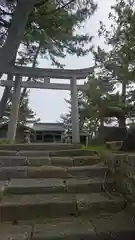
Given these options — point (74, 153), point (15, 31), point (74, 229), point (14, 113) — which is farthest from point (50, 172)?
point (14, 113)

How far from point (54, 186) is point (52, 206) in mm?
434

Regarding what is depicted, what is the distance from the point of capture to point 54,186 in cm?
289

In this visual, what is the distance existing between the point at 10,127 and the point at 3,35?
9.29 feet

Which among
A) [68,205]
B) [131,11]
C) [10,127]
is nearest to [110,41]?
[131,11]

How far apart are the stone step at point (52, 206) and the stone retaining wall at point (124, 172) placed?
16cm

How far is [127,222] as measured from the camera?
222cm

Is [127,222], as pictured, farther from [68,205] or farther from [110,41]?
[110,41]

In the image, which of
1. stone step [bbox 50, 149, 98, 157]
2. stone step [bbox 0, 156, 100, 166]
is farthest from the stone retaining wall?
stone step [bbox 50, 149, 98, 157]

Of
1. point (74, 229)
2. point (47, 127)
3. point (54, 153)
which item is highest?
point (47, 127)

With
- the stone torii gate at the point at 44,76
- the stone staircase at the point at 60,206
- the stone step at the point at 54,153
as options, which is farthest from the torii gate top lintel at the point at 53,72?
the stone staircase at the point at 60,206

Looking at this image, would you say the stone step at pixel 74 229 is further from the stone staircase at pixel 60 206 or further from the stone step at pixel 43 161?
the stone step at pixel 43 161

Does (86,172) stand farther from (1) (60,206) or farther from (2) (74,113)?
(2) (74,113)

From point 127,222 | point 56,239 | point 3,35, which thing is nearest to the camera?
point 56,239

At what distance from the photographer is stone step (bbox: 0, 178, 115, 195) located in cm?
283
